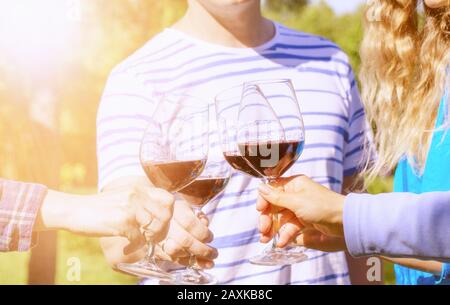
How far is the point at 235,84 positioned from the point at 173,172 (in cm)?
39

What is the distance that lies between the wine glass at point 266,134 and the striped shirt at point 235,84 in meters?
0.18

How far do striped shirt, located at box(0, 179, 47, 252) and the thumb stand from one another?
51 cm

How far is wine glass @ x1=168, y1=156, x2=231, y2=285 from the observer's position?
125 centimetres

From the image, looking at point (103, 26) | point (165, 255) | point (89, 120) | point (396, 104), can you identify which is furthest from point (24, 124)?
point (396, 104)

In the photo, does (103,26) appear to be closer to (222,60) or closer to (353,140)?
(222,60)

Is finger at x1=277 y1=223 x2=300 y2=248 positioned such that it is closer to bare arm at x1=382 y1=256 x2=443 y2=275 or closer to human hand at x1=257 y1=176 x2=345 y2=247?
human hand at x1=257 y1=176 x2=345 y2=247

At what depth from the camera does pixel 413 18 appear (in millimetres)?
1455

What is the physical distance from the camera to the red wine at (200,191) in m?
1.24

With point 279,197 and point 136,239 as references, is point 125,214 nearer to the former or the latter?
point 136,239

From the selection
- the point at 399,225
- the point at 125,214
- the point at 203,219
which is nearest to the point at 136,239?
the point at 125,214

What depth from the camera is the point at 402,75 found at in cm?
145

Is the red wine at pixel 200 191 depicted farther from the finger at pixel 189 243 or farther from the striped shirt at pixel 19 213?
the striped shirt at pixel 19 213

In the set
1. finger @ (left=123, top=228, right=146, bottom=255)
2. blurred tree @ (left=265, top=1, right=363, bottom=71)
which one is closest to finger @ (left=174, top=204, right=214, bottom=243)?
finger @ (left=123, top=228, right=146, bottom=255)

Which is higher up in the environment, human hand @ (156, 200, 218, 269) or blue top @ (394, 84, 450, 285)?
blue top @ (394, 84, 450, 285)
